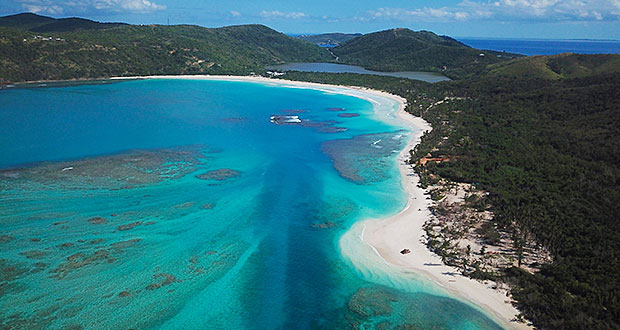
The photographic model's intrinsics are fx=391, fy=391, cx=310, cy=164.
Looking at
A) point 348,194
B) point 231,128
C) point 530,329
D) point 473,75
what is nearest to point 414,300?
point 530,329

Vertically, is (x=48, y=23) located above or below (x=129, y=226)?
above

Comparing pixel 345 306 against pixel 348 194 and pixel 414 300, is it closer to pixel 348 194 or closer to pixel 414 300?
pixel 414 300

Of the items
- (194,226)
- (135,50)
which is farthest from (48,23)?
(194,226)

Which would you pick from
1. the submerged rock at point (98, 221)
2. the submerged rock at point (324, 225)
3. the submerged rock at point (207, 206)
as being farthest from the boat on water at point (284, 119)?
the submerged rock at point (98, 221)

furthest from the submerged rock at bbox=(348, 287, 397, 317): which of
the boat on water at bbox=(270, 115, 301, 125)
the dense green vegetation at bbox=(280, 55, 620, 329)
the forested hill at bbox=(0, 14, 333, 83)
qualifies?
the forested hill at bbox=(0, 14, 333, 83)

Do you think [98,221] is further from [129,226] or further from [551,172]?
[551,172]

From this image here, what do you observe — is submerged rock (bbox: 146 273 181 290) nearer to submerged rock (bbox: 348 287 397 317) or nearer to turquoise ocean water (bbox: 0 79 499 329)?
turquoise ocean water (bbox: 0 79 499 329)
